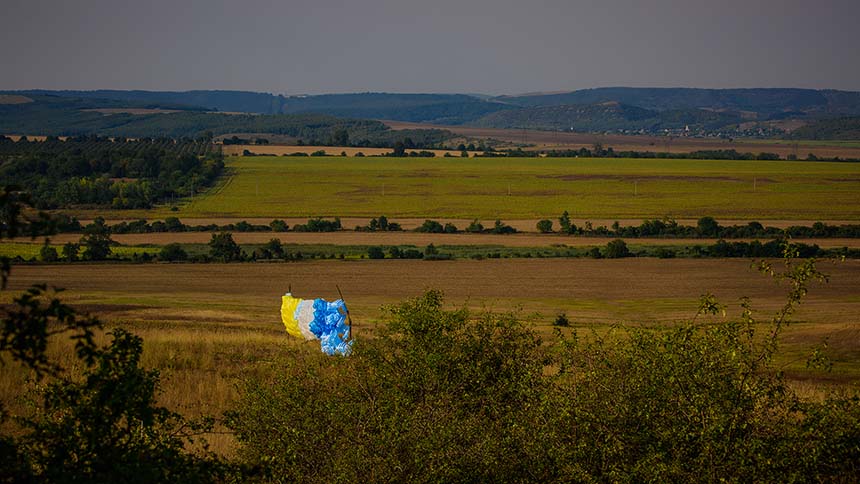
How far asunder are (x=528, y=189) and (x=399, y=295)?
6228 centimetres

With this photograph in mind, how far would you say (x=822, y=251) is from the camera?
59.1 metres

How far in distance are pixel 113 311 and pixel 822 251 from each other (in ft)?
144

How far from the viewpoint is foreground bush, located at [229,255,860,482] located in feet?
37.2

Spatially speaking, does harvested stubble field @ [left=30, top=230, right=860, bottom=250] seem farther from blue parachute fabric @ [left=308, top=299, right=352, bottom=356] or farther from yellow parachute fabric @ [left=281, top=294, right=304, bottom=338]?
blue parachute fabric @ [left=308, top=299, right=352, bottom=356]

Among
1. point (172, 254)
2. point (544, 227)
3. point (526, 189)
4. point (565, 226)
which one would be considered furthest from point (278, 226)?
point (526, 189)

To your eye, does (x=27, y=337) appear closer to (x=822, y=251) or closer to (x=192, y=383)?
(x=192, y=383)

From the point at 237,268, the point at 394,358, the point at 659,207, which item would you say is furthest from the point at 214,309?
the point at 659,207

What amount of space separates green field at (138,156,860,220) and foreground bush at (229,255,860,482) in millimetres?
71606

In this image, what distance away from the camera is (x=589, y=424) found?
38.8 ft

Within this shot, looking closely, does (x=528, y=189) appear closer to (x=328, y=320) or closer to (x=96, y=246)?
(x=96, y=246)

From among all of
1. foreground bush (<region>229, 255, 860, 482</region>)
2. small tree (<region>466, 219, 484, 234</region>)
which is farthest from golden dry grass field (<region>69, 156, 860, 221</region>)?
foreground bush (<region>229, 255, 860, 482</region>)

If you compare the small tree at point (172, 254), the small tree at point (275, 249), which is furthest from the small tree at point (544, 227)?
the small tree at point (172, 254)

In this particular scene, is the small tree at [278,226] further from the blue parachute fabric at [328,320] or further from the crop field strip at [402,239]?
the blue parachute fabric at [328,320]

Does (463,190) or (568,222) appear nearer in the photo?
(568,222)
